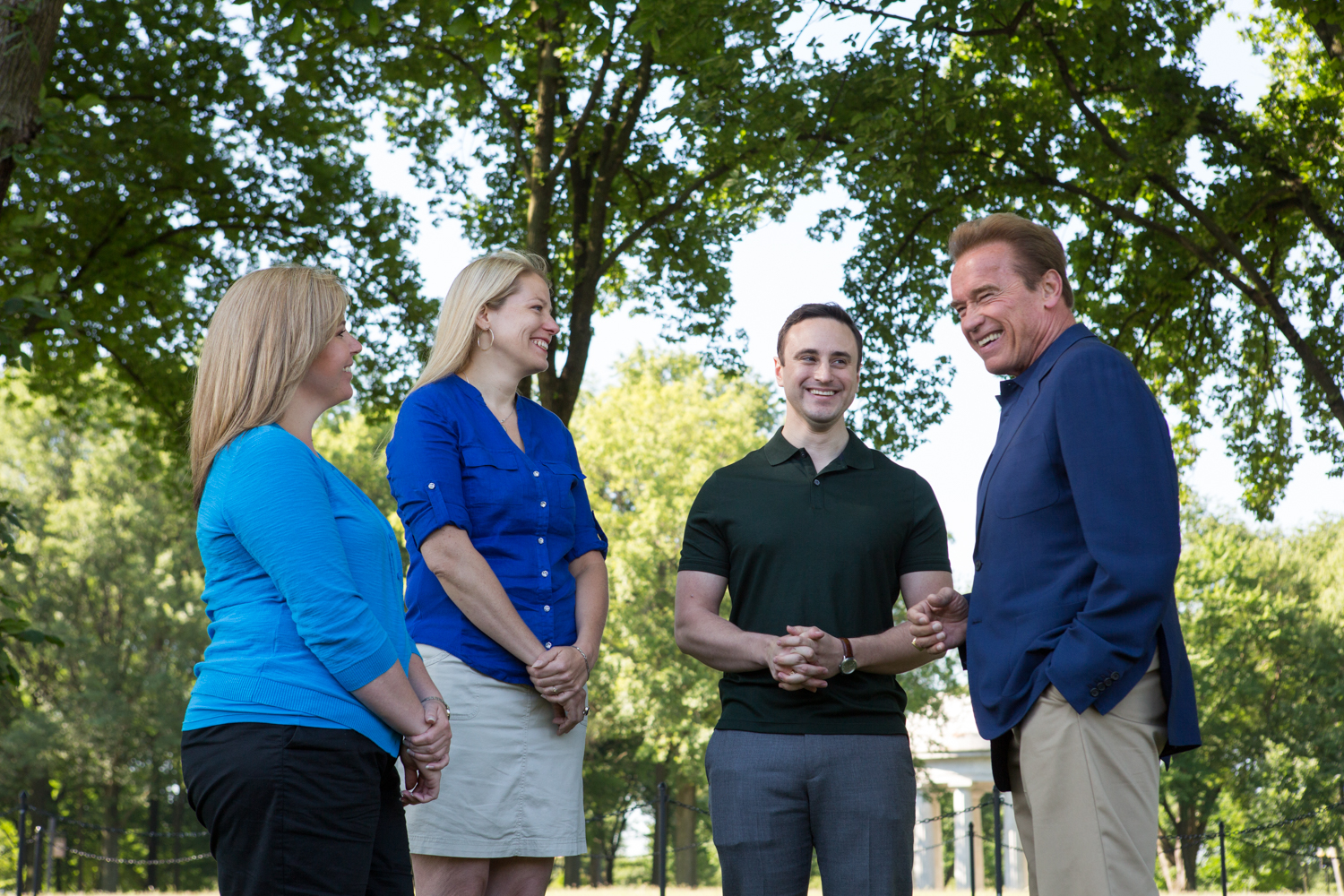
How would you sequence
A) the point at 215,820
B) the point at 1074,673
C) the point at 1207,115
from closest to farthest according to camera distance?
the point at 215,820
the point at 1074,673
the point at 1207,115

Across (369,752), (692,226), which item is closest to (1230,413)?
(692,226)

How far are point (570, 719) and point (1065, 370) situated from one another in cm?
168

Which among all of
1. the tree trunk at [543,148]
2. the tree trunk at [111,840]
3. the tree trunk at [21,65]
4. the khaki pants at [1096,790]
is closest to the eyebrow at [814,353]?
the khaki pants at [1096,790]

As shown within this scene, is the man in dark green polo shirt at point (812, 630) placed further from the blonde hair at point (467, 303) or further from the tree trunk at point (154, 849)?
the tree trunk at point (154, 849)

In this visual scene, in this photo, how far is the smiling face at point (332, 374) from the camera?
2699 mm

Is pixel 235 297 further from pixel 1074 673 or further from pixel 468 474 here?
pixel 1074 673

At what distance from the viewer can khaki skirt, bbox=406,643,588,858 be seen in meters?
3.10

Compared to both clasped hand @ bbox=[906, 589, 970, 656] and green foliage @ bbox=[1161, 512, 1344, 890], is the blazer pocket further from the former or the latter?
green foliage @ bbox=[1161, 512, 1344, 890]

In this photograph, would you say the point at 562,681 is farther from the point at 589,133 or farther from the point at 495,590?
the point at 589,133

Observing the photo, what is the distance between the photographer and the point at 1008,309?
10.2 feet

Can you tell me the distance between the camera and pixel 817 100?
10.1 m

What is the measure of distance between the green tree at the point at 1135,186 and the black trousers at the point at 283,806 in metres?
7.45

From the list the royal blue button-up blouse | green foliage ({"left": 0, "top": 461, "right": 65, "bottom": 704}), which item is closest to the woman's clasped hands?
the royal blue button-up blouse

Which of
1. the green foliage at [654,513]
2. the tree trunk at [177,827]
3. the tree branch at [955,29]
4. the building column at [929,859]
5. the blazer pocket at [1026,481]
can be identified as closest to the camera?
the blazer pocket at [1026,481]
